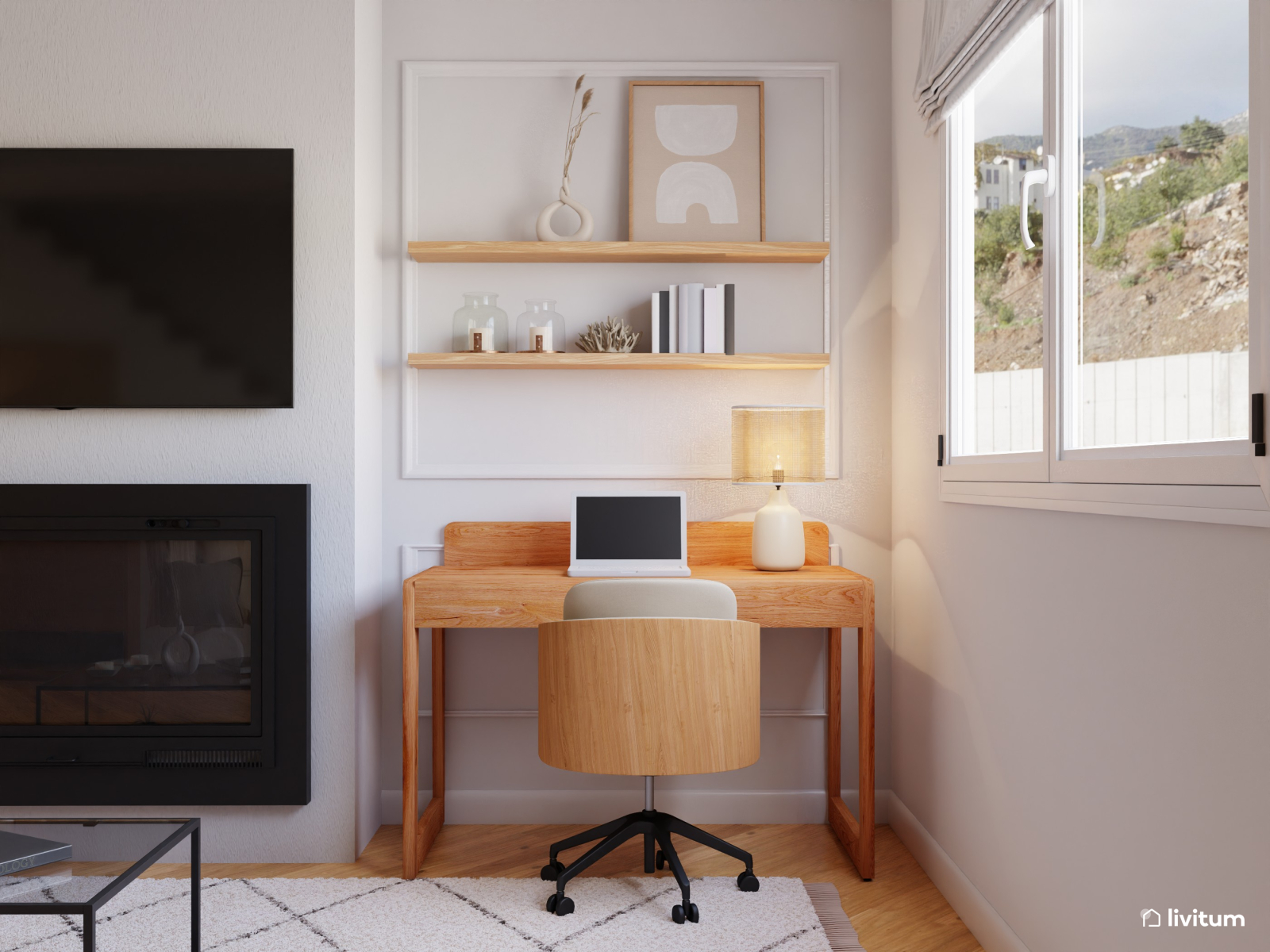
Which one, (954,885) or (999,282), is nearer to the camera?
(999,282)

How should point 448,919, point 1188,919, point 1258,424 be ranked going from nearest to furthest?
point 1258,424 → point 1188,919 → point 448,919

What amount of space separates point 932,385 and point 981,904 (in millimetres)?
1335

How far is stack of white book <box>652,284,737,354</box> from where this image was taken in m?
2.69

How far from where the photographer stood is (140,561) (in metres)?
2.52

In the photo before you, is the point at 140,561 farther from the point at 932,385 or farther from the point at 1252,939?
the point at 1252,939

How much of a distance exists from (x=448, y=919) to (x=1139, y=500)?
183 cm

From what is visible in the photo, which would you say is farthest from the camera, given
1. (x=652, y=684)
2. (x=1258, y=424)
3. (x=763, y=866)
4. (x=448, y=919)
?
(x=763, y=866)

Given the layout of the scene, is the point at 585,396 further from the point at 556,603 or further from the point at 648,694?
the point at 648,694

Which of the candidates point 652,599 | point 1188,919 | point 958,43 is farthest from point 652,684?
point 958,43

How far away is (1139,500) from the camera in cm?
142

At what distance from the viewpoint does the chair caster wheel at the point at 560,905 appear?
215cm

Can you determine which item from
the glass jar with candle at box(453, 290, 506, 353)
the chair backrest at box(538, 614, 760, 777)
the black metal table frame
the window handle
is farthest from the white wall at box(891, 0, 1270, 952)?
the black metal table frame

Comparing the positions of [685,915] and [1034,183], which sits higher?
[1034,183]

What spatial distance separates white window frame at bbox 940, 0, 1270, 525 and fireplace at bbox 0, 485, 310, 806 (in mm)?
1874
